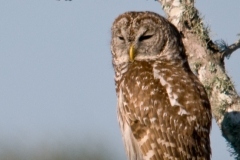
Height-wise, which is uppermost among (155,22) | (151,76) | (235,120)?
(155,22)

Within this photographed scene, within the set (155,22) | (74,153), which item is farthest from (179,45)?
(74,153)

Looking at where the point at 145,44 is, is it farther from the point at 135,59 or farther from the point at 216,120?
the point at 216,120

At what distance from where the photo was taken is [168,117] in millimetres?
7098

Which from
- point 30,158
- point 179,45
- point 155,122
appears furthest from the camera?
point 30,158

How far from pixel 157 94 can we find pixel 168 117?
27 cm

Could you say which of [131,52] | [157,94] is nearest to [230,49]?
[157,94]

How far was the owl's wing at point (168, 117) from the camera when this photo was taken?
23.1 feet

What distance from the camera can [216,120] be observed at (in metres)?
7.36

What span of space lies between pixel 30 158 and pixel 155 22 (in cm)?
1365

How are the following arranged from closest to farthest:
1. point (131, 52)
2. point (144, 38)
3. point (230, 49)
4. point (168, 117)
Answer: point (168, 117), point (230, 49), point (131, 52), point (144, 38)

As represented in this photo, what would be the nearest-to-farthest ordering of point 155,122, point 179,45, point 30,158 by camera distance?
point 155,122 < point 179,45 < point 30,158

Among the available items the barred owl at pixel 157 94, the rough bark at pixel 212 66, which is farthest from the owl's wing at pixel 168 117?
the rough bark at pixel 212 66

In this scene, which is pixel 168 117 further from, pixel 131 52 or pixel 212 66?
pixel 131 52

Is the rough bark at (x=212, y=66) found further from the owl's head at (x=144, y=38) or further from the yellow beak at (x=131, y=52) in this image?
the yellow beak at (x=131, y=52)
